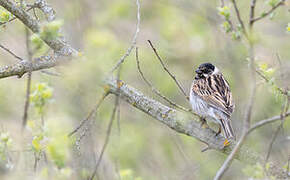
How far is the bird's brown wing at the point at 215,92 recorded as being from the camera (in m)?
5.88

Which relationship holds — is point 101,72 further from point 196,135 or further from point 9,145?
point 196,135

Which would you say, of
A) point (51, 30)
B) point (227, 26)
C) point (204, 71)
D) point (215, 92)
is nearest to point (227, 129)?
point (215, 92)

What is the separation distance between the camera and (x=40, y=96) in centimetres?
322

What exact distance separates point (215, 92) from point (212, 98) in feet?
0.55

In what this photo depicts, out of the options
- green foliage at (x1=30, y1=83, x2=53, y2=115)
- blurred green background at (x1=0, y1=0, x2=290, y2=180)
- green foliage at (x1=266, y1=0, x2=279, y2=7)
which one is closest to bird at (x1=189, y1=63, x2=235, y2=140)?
blurred green background at (x1=0, y1=0, x2=290, y2=180)

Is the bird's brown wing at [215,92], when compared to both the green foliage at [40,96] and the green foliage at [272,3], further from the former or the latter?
the green foliage at [40,96]

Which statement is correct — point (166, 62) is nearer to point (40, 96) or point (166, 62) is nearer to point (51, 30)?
point (40, 96)

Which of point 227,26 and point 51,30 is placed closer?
point 51,30

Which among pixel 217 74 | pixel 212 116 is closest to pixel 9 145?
pixel 212 116

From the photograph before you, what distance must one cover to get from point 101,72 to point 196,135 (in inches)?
52.7

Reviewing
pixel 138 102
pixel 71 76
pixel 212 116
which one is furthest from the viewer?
pixel 212 116

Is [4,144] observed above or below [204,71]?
below

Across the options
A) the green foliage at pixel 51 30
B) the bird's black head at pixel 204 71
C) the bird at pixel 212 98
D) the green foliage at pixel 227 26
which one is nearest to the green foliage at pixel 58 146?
the green foliage at pixel 51 30

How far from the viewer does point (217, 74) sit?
6.60 meters
